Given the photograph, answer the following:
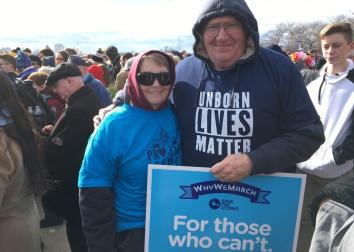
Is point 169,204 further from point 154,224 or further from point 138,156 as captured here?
point 138,156

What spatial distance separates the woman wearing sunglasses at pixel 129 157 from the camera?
1.75 metres

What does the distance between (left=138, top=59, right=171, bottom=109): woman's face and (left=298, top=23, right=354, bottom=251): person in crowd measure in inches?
69.8

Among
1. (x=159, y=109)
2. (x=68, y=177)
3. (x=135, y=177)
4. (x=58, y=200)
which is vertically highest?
(x=159, y=109)

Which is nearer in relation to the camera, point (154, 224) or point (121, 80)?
point (154, 224)

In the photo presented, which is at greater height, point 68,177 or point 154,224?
point 154,224

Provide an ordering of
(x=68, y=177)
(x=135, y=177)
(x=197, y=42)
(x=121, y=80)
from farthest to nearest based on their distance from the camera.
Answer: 1. (x=121, y=80)
2. (x=68, y=177)
3. (x=197, y=42)
4. (x=135, y=177)

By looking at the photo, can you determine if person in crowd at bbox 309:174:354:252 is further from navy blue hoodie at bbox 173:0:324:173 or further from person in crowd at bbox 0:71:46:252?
person in crowd at bbox 0:71:46:252

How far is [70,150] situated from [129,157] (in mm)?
1720

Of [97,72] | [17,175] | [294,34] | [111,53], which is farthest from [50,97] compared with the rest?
[294,34]

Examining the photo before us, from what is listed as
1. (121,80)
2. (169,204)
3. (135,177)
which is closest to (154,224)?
(169,204)

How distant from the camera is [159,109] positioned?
6.17 feet

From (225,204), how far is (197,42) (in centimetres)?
87

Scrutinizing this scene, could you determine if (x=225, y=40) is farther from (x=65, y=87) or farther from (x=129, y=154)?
(x=65, y=87)

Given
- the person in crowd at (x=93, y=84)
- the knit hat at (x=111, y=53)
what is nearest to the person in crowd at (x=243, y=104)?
the person in crowd at (x=93, y=84)
